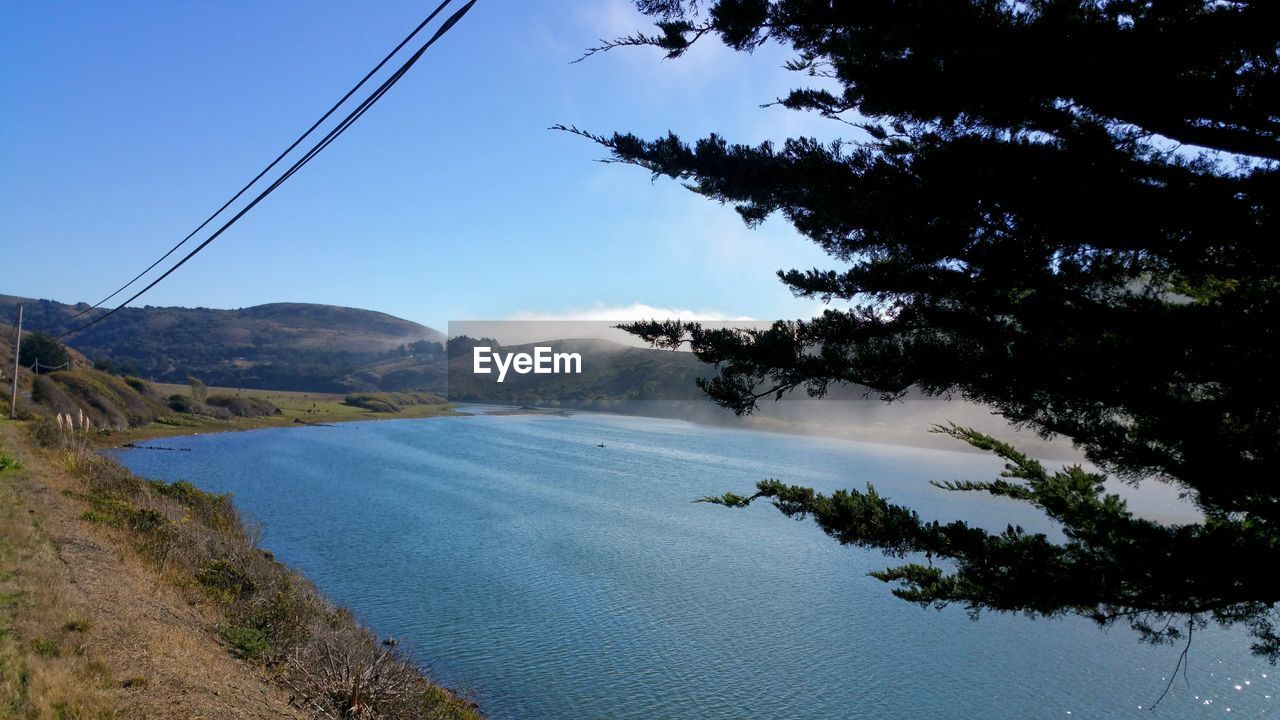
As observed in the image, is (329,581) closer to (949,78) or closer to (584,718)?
(584,718)

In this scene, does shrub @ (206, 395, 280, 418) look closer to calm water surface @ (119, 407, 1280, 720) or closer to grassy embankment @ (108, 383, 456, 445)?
grassy embankment @ (108, 383, 456, 445)

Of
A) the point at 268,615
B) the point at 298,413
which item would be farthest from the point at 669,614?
the point at 298,413

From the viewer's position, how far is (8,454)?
60.8 feet

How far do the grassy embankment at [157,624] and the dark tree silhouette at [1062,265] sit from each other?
229 inches

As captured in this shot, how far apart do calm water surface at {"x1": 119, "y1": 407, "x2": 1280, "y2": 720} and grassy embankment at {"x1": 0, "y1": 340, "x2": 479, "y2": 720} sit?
2.55 meters

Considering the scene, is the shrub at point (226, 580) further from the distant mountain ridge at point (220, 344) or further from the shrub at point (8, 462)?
the distant mountain ridge at point (220, 344)

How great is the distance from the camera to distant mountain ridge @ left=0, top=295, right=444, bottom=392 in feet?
404

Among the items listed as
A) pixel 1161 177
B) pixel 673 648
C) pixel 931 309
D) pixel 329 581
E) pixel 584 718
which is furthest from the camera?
pixel 329 581

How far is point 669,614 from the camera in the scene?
1756 centimetres

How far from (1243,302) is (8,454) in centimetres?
2453

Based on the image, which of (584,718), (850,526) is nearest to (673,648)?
(584,718)

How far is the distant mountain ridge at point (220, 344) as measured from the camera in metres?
123

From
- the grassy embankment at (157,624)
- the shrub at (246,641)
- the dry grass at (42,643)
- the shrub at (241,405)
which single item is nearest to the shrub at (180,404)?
the shrub at (241,405)

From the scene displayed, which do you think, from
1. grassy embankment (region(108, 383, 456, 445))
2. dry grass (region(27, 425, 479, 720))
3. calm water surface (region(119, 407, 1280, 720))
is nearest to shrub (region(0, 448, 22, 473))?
dry grass (region(27, 425, 479, 720))
